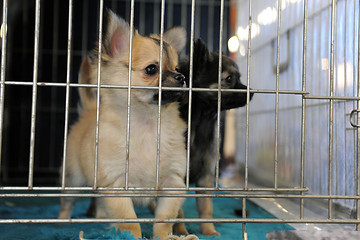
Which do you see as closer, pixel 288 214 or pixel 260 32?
pixel 288 214

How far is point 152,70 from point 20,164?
8.94 feet

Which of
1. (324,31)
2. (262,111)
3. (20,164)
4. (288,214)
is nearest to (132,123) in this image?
(288,214)

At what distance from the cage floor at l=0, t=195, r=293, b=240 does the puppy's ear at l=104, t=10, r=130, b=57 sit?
0.73 meters

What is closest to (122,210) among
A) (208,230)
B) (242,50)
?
(208,230)

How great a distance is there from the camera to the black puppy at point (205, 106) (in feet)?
6.22

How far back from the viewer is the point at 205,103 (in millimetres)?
1958

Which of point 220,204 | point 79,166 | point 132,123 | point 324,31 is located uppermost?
point 324,31

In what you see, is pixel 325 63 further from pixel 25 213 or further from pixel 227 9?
pixel 227 9

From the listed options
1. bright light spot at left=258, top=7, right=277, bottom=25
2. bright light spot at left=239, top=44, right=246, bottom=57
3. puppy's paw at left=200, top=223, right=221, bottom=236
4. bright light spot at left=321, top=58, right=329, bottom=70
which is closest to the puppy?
puppy's paw at left=200, top=223, right=221, bottom=236

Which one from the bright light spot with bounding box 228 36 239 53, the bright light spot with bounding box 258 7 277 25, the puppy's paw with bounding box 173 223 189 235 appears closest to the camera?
the puppy's paw with bounding box 173 223 189 235

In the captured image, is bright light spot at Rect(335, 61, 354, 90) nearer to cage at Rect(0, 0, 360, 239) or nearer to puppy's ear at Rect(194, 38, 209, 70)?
cage at Rect(0, 0, 360, 239)

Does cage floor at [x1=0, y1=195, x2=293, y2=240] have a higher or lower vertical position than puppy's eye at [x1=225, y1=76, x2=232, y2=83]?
lower

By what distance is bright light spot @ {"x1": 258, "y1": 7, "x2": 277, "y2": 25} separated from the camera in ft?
6.86

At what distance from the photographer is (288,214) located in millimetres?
2104
